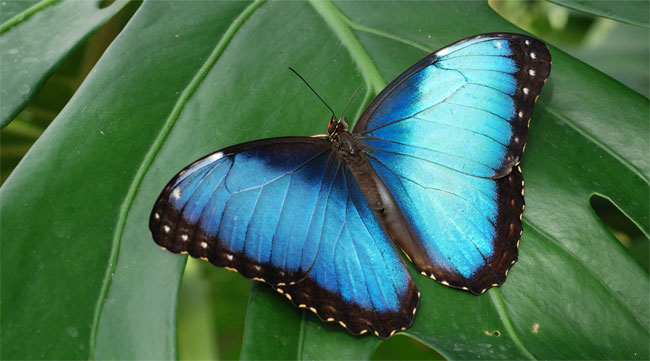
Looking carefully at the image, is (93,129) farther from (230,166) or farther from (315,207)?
(315,207)

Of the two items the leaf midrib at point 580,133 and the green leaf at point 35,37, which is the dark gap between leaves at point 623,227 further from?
the green leaf at point 35,37

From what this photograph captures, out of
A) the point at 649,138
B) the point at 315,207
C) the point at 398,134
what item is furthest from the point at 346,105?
the point at 649,138

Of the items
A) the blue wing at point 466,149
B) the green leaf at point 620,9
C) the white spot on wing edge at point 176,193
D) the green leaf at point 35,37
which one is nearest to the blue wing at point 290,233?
the white spot on wing edge at point 176,193

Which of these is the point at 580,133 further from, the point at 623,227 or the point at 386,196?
the point at 623,227

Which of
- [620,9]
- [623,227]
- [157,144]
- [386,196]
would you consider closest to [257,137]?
[157,144]

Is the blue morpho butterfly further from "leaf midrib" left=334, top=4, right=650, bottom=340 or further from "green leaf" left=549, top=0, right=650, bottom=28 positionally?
"green leaf" left=549, top=0, right=650, bottom=28

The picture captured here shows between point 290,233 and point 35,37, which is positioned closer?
point 290,233
